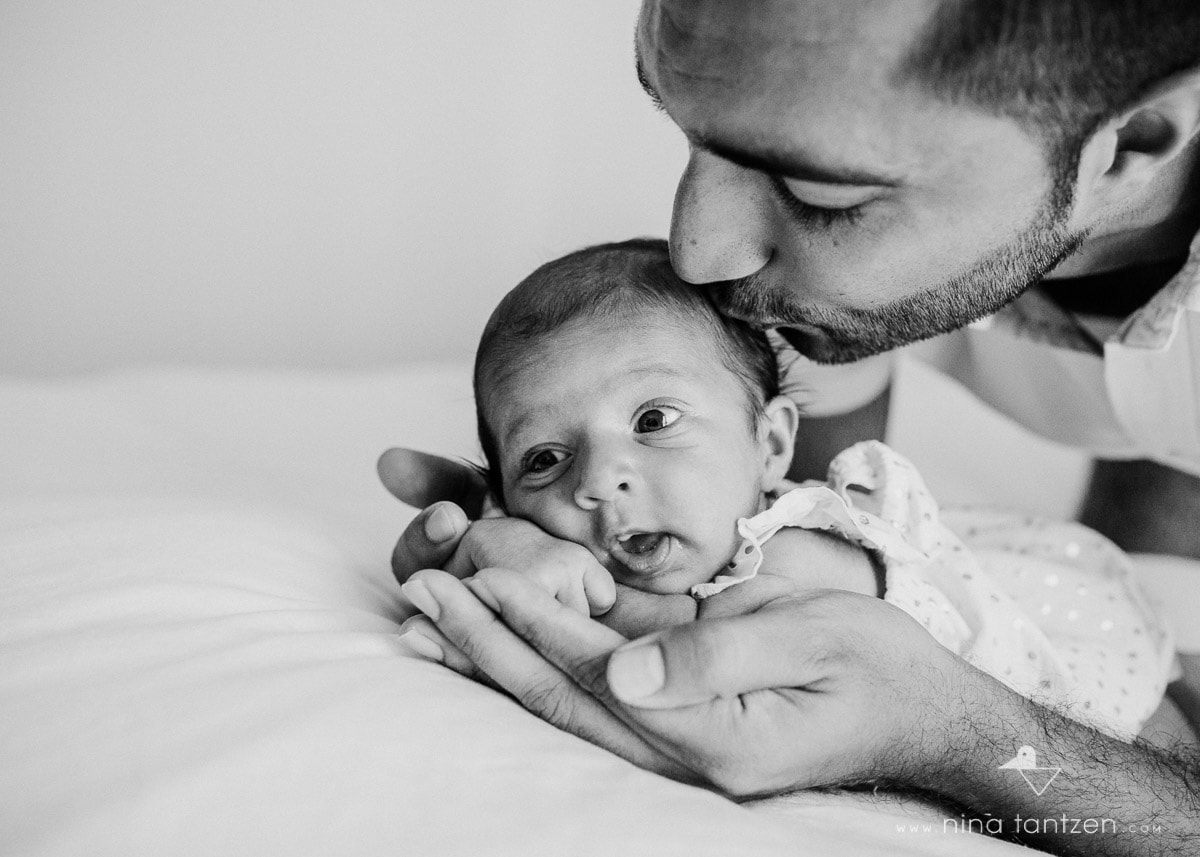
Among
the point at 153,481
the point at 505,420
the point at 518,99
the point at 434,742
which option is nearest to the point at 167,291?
the point at 518,99

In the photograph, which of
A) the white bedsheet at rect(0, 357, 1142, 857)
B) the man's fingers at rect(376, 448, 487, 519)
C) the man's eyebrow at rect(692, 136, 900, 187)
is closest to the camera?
the white bedsheet at rect(0, 357, 1142, 857)

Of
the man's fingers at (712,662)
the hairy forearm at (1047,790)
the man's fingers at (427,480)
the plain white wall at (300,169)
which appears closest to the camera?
the man's fingers at (712,662)

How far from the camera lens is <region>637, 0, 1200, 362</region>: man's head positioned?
983 millimetres

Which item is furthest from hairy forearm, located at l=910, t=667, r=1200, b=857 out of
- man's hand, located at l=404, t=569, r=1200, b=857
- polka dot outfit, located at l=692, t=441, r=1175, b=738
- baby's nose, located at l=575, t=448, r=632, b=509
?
baby's nose, located at l=575, t=448, r=632, b=509

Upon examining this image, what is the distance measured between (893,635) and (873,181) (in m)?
0.47

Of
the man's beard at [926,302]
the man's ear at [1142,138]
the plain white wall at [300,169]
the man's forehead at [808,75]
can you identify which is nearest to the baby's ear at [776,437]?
the man's beard at [926,302]

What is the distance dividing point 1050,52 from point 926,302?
0.36 meters

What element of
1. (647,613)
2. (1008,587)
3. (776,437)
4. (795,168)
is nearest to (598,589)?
(647,613)

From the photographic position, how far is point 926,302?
1291 millimetres

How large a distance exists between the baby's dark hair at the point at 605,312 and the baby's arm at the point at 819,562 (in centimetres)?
16

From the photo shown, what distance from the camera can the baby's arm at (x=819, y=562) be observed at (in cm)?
108

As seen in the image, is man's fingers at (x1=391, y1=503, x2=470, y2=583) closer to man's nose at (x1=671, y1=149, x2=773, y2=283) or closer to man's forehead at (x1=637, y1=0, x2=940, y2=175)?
man's nose at (x1=671, y1=149, x2=773, y2=283)

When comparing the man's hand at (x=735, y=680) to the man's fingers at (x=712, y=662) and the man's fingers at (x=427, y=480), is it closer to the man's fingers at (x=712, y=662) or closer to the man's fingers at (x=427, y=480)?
the man's fingers at (x=712, y=662)

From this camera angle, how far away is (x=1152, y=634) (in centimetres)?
143
